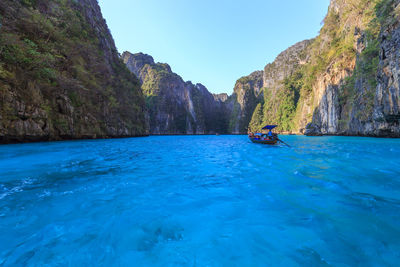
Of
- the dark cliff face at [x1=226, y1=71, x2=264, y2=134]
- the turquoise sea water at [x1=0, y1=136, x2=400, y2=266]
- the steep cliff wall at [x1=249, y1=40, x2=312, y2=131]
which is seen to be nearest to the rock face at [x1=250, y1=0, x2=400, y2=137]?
the steep cliff wall at [x1=249, y1=40, x2=312, y2=131]

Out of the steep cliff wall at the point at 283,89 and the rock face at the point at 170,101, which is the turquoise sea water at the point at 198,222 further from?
the rock face at the point at 170,101

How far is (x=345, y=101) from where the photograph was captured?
121ft

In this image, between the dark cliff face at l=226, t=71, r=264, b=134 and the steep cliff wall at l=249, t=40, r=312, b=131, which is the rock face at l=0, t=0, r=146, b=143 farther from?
the dark cliff face at l=226, t=71, r=264, b=134

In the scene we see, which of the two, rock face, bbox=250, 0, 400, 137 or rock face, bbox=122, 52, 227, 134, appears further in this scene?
rock face, bbox=122, 52, 227, 134

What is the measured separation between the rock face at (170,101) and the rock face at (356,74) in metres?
57.9

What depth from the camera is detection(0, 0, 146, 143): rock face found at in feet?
41.8

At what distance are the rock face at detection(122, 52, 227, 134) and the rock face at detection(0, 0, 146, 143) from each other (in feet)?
189

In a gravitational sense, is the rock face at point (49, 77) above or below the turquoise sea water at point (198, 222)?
above

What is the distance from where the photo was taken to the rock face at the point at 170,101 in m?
89.8

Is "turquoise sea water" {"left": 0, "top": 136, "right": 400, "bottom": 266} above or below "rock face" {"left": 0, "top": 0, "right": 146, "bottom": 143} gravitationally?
below

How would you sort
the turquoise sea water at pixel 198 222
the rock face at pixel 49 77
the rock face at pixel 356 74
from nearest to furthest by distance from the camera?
the turquoise sea water at pixel 198 222
the rock face at pixel 49 77
the rock face at pixel 356 74

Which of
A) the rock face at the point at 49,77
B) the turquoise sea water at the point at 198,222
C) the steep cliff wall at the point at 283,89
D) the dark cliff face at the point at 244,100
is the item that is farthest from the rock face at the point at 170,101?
the turquoise sea water at the point at 198,222

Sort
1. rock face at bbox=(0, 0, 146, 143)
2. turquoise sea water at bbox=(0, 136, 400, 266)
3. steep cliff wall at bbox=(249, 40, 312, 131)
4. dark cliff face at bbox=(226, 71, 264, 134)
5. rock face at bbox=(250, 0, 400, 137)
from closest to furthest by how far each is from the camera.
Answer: turquoise sea water at bbox=(0, 136, 400, 266), rock face at bbox=(0, 0, 146, 143), rock face at bbox=(250, 0, 400, 137), steep cliff wall at bbox=(249, 40, 312, 131), dark cliff face at bbox=(226, 71, 264, 134)

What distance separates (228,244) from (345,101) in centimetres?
4878
